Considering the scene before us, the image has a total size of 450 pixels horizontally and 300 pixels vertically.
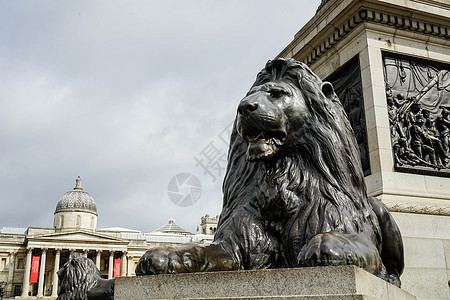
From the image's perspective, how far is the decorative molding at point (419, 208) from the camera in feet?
18.0

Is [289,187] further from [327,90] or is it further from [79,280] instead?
[79,280]

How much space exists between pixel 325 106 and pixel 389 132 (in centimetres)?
345

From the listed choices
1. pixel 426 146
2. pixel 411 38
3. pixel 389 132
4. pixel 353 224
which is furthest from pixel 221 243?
pixel 411 38

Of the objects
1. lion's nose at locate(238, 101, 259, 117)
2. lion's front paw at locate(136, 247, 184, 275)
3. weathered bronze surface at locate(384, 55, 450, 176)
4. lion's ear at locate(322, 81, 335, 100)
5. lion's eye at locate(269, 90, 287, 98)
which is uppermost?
weathered bronze surface at locate(384, 55, 450, 176)

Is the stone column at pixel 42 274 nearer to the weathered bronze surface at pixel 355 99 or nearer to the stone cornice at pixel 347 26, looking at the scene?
the stone cornice at pixel 347 26

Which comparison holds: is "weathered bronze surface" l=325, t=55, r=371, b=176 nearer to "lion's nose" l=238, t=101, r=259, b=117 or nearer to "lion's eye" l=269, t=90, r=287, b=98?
"lion's eye" l=269, t=90, r=287, b=98

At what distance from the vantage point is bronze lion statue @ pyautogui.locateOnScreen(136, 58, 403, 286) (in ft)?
8.66

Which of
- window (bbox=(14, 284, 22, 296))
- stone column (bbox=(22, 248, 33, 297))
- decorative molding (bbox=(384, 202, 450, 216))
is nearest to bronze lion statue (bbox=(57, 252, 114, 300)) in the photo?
decorative molding (bbox=(384, 202, 450, 216))

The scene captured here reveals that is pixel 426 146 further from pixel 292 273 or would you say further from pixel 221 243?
pixel 292 273

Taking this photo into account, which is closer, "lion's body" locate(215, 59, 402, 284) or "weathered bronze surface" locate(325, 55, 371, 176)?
"lion's body" locate(215, 59, 402, 284)

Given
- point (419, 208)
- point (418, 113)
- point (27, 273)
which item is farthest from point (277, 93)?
point (27, 273)

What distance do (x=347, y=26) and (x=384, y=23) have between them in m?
0.50

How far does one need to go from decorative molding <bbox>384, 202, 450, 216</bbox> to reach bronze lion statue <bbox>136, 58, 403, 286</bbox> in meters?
2.58

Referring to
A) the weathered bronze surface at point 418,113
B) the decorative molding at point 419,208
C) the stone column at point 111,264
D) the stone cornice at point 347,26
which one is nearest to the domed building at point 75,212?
the stone column at point 111,264
